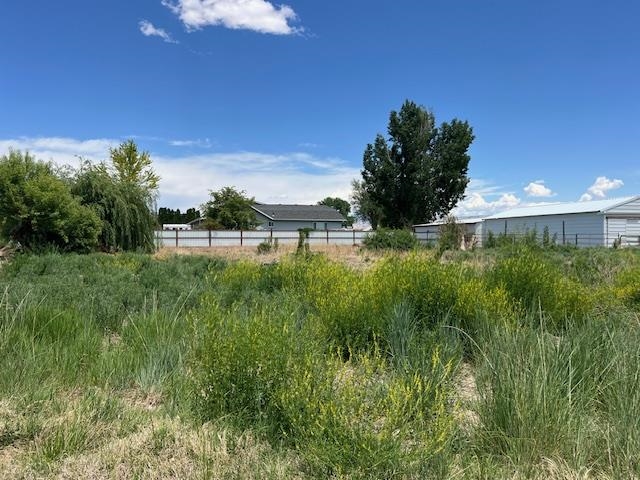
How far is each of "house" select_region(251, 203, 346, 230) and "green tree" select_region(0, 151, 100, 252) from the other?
4228cm

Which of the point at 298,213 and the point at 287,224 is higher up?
the point at 298,213

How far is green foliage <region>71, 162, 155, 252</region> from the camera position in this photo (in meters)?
23.1

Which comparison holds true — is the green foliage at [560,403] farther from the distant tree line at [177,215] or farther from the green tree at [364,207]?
the distant tree line at [177,215]

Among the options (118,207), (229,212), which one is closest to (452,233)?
(118,207)

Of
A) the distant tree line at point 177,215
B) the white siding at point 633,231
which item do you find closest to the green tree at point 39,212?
the white siding at point 633,231

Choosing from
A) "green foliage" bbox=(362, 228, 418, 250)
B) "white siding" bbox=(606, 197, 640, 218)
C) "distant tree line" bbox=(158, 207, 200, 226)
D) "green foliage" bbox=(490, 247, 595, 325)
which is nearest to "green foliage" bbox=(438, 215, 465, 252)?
"green foliage" bbox=(362, 228, 418, 250)

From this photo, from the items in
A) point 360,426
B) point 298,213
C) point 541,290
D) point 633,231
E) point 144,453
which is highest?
point 298,213

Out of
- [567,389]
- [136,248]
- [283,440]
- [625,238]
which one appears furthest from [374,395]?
[625,238]

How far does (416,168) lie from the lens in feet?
177

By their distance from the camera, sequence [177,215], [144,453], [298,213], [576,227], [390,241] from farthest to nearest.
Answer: [177,215] → [298,213] → [576,227] → [390,241] → [144,453]

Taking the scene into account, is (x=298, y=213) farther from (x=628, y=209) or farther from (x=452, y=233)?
(x=452, y=233)

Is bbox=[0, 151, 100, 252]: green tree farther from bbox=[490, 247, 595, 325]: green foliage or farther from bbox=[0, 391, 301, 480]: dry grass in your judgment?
bbox=[0, 391, 301, 480]: dry grass

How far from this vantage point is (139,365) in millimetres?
4383

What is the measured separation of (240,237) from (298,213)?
30383 mm
